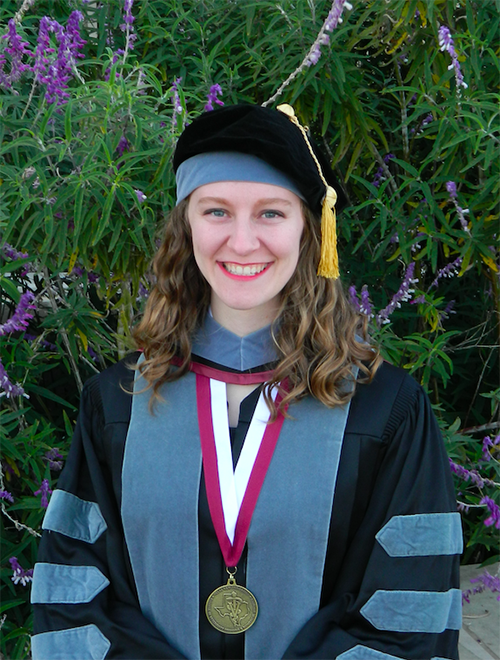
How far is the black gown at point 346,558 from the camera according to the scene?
175 cm

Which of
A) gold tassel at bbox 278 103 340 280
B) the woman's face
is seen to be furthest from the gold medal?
gold tassel at bbox 278 103 340 280

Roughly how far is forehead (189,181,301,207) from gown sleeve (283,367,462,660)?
0.50 metres

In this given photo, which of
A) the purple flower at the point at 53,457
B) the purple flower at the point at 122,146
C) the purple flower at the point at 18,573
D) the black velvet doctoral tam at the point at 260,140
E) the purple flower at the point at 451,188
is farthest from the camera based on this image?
the purple flower at the point at 53,457

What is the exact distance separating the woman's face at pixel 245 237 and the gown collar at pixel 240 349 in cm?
9

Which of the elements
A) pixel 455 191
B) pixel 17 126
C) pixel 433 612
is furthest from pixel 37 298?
pixel 433 612

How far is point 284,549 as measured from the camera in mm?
1767

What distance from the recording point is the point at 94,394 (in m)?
1.98

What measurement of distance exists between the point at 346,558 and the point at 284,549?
163 millimetres

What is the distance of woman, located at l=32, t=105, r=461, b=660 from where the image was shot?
5.73ft

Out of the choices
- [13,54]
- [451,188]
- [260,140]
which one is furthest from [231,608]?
[13,54]

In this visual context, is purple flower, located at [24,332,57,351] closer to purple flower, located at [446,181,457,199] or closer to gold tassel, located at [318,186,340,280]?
gold tassel, located at [318,186,340,280]

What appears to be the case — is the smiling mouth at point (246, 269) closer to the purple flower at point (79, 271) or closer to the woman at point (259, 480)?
the woman at point (259, 480)

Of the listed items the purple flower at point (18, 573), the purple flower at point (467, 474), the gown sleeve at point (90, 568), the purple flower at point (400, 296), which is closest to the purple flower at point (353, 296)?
the purple flower at point (400, 296)

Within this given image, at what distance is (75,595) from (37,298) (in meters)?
1.10
